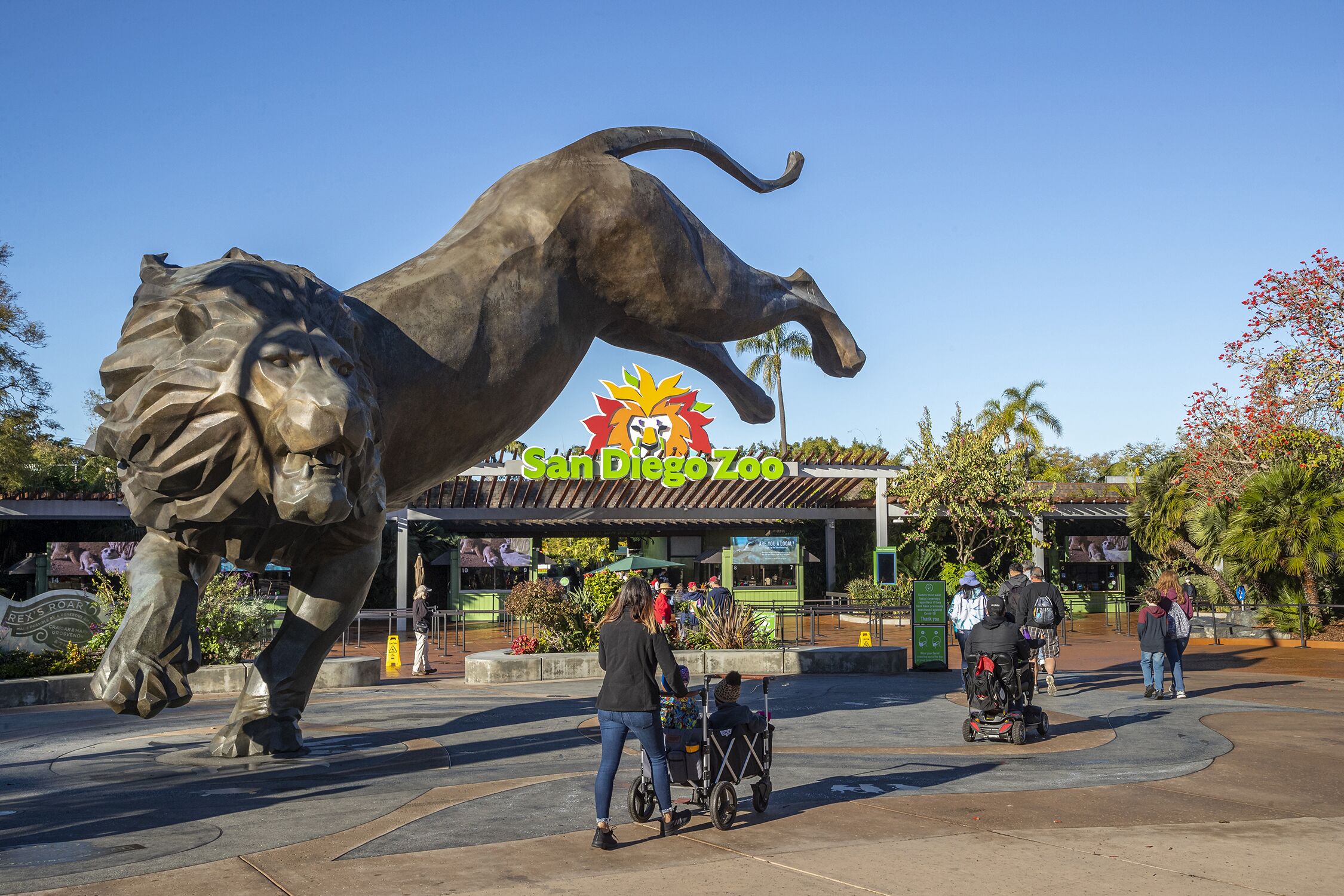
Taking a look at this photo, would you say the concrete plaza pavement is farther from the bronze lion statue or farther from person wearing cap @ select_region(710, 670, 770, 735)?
the bronze lion statue

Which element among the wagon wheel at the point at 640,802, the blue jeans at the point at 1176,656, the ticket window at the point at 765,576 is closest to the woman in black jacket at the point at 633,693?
the wagon wheel at the point at 640,802

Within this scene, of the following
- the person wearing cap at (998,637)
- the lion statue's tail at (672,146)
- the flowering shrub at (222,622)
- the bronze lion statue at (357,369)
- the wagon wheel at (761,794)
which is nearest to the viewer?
the bronze lion statue at (357,369)

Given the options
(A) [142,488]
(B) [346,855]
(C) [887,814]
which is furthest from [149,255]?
(C) [887,814]

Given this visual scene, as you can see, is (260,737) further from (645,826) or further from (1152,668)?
(1152,668)

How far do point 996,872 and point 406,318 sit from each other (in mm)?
4510

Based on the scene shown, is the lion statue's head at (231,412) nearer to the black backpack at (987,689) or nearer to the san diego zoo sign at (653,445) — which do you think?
the black backpack at (987,689)

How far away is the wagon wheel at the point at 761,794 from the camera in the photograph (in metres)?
6.21

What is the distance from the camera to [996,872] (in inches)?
197

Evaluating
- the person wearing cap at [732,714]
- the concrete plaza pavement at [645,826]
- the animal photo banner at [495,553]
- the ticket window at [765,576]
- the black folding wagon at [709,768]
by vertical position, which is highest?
the animal photo banner at [495,553]

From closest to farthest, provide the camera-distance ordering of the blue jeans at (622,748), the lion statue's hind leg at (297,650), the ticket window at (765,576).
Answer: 1. the blue jeans at (622,748)
2. the lion statue's hind leg at (297,650)
3. the ticket window at (765,576)

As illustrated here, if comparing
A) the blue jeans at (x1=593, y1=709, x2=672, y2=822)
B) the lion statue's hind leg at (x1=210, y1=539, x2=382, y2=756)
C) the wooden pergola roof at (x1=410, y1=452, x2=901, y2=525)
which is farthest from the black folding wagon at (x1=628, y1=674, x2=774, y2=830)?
the wooden pergola roof at (x1=410, y1=452, x2=901, y2=525)

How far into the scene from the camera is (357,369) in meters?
6.29

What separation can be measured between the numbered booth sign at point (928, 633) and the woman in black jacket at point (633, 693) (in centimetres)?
969

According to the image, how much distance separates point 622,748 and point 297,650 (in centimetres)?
257
